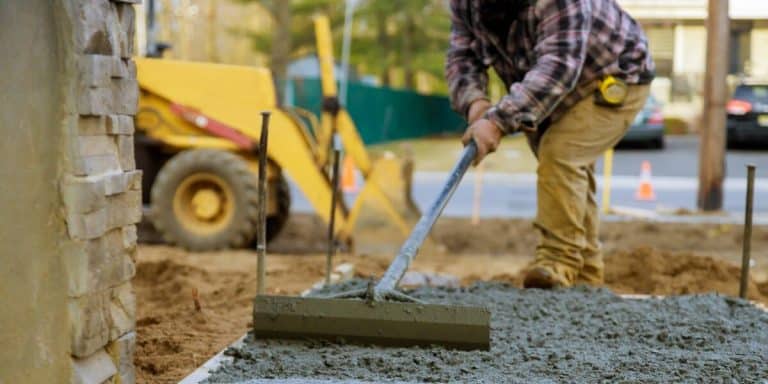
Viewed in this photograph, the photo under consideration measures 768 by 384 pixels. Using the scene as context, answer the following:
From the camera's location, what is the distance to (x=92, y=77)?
287 centimetres

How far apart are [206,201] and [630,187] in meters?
8.15

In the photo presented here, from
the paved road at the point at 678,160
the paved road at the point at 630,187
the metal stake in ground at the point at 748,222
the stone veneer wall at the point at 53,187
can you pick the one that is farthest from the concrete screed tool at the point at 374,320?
the paved road at the point at 678,160

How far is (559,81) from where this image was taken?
4855mm

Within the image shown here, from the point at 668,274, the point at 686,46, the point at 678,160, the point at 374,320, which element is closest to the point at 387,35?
the point at 686,46

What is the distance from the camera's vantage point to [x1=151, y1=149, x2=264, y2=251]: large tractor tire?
9047mm

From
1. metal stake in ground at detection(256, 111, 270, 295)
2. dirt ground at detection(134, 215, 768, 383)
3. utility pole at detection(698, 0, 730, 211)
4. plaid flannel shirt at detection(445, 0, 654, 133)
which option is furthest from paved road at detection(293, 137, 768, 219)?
metal stake in ground at detection(256, 111, 270, 295)

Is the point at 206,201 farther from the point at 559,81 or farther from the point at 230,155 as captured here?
the point at 559,81

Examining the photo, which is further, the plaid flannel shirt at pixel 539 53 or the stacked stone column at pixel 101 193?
the plaid flannel shirt at pixel 539 53

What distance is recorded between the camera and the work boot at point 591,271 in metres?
5.64

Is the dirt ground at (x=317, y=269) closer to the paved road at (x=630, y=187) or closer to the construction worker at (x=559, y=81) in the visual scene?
the construction worker at (x=559, y=81)

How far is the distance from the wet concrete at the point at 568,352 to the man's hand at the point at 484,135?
2.20 feet

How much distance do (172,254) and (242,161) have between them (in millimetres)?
988

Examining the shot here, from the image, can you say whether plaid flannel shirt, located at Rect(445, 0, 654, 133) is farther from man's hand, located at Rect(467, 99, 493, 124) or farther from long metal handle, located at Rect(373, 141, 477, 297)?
long metal handle, located at Rect(373, 141, 477, 297)

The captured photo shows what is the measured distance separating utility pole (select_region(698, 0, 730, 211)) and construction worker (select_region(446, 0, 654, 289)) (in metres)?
6.42
